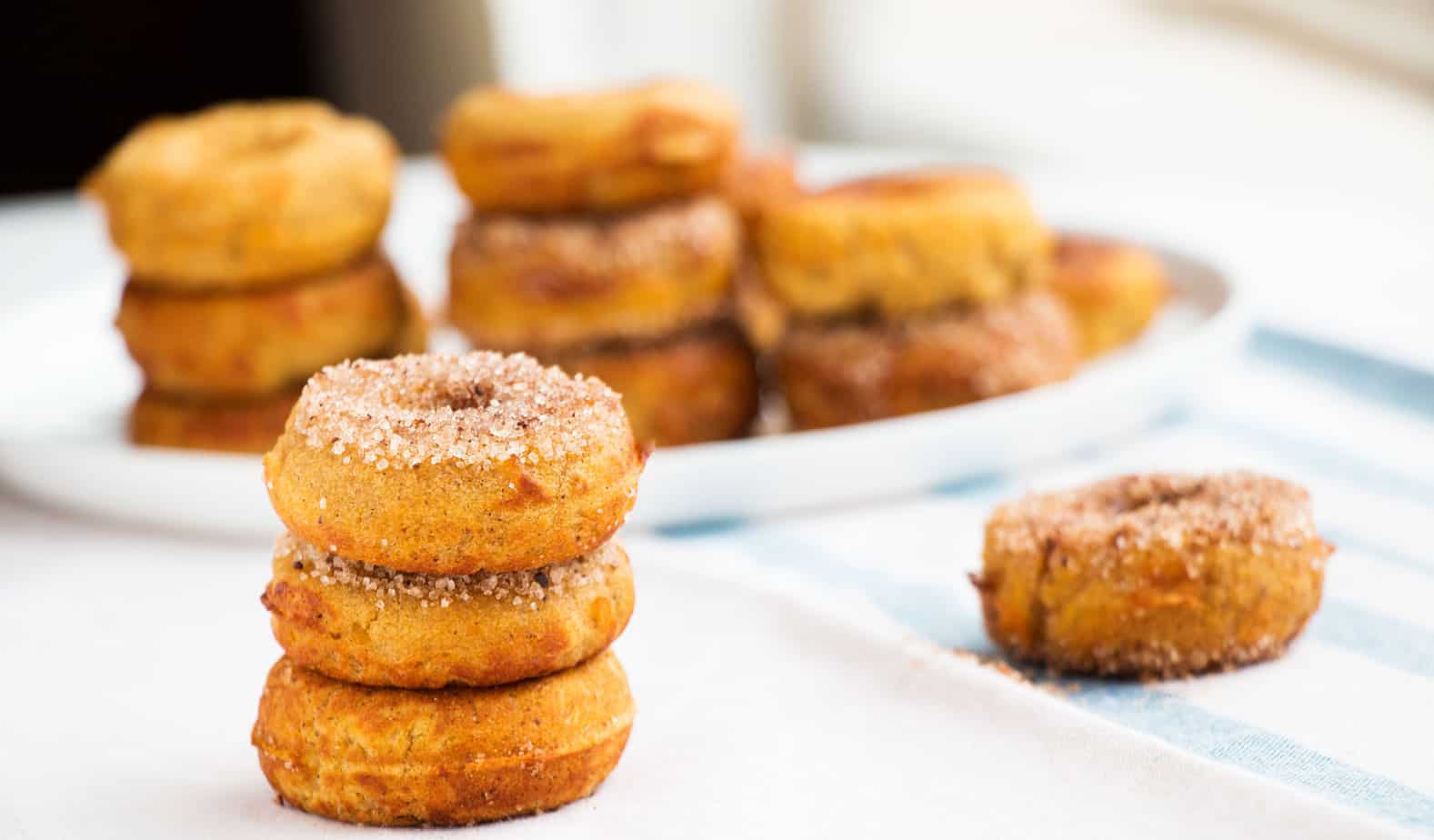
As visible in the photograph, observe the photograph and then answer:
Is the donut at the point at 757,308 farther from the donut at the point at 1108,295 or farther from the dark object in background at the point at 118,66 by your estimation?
the dark object in background at the point at 118,66

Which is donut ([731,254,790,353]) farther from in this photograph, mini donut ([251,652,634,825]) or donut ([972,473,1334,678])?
mini donut ([251,652,634,825])

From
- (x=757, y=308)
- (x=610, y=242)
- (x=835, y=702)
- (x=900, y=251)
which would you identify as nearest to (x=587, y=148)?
(x=610, y=242)

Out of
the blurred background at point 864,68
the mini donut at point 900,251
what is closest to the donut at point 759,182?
the mini donut at point 900,251

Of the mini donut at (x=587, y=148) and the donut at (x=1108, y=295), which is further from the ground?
the mini donut at (x=587, y=148)

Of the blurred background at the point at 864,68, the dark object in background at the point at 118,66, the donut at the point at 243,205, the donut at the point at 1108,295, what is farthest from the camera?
the dark object in background at the point at 118,66

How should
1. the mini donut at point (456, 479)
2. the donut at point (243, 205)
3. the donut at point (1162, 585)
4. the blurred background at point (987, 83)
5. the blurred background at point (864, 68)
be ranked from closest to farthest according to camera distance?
the mini donut at point (456, 479) < the donut at point (1162, 585) < the donut at point (243, 205) < the blurred background at point (987, 83) < the blurred background at point (864, 68)

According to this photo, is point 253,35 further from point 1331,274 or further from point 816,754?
point 816,754

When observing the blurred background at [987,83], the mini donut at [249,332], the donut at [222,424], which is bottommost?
the blurred background at [987,83]

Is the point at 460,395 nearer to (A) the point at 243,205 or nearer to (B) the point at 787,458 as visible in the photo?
(B) the point at 787,458
